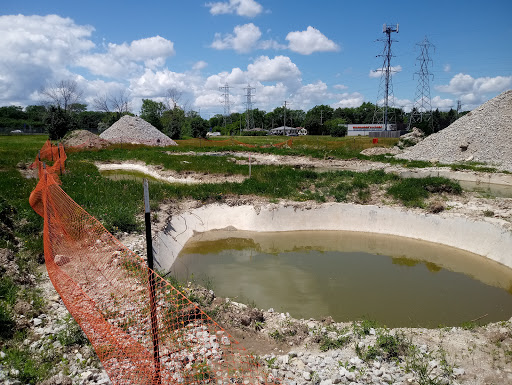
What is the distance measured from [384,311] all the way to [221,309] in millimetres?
4467

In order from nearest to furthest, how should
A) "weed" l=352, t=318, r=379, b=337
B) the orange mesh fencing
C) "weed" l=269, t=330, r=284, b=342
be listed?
1. the orange mesh fencing
2. "weed" l=352, t=318, r=379, b=337
3. "weed" l=269, t=330, r=284, b=342

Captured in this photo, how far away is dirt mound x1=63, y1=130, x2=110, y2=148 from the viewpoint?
40719 mm

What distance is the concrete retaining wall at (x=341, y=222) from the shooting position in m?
14.0

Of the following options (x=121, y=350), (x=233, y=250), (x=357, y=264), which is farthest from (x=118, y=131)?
(x=121, y=350)

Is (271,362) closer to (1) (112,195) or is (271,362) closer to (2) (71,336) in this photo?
(2) (71,336)

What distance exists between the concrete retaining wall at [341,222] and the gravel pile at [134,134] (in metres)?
34.7

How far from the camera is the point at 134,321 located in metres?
6.62

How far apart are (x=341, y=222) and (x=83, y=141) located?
3609 cm

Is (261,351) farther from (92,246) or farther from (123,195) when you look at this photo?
(123,195)

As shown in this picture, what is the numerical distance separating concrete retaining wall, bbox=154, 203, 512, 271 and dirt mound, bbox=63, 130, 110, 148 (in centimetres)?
3029

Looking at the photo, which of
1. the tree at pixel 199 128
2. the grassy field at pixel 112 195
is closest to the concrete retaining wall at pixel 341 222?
the grassy field at pixel 112 195

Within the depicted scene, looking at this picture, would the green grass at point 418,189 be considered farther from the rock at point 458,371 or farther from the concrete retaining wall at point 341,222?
the rock at point 458,371

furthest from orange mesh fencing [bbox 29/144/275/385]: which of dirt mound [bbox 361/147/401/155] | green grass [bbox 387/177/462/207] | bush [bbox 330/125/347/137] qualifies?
bush [bbox 330/125/347/137]

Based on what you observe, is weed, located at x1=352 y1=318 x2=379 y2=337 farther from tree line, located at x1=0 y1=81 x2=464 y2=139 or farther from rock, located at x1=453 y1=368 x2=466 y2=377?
tree line, located at x1=0 y1=81 x2=464 y2=139
